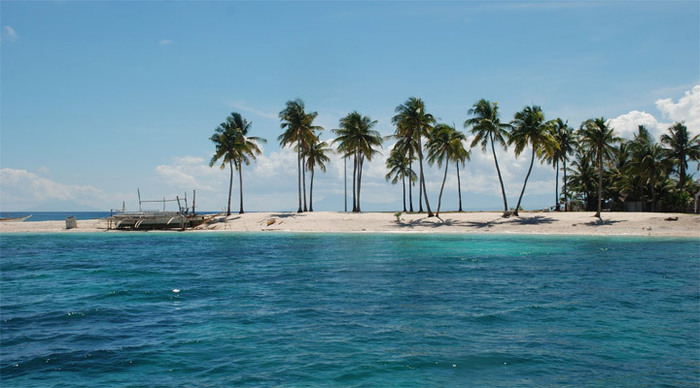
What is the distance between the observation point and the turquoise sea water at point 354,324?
8750 mm

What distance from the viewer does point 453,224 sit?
5250cm

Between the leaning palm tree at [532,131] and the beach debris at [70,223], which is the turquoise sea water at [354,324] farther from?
the beach debris at [70,223]

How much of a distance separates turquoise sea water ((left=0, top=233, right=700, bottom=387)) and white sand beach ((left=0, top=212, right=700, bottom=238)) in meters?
21.7

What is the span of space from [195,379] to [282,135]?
60.1 metres

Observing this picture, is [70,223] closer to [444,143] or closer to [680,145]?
[444,143]

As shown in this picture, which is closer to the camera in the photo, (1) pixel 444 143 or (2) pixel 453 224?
(2) pixel 453 224

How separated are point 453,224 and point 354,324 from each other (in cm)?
4215

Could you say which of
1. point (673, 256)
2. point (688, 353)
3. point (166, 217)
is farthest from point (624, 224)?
point (166, 217)

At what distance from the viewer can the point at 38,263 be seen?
26578 mm

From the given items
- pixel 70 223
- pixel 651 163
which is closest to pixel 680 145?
pixel 651 163

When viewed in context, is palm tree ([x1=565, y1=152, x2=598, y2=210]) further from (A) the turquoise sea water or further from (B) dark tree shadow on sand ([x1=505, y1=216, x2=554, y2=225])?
(A) the turquoise sea water

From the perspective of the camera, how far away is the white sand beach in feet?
147

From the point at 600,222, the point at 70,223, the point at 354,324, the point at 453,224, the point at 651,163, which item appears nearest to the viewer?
the point at 354,324

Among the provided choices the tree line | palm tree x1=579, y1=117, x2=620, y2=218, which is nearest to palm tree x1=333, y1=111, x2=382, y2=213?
the tree line
